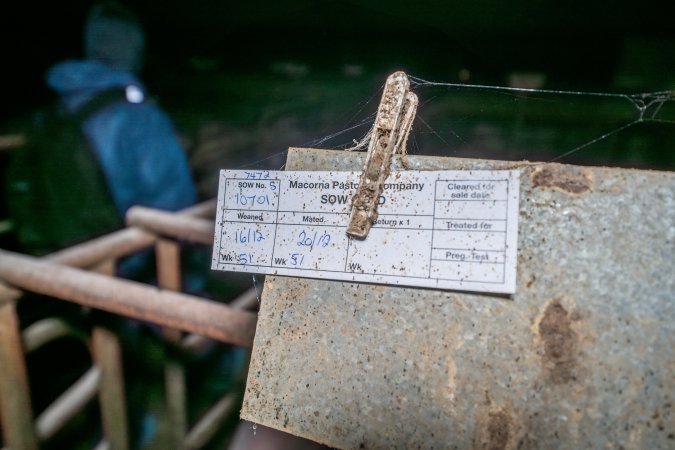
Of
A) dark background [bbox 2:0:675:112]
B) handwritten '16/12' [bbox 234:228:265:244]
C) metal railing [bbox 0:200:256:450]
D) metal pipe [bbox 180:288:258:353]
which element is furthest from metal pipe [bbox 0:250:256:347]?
dark background [bbox 2:0:675:112]

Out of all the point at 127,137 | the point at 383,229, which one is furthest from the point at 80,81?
the point at 383,229

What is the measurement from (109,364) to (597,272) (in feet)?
3.60

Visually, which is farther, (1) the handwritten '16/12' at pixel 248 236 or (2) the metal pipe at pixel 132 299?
(2) the metal pipe at pixel 132 299

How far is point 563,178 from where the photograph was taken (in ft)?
1.07

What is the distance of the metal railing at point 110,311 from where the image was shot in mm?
657

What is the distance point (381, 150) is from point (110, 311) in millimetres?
713

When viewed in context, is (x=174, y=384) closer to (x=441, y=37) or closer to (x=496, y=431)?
(x=496, y=431)

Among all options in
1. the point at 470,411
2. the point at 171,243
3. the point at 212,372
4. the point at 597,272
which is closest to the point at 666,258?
the point at 597,272

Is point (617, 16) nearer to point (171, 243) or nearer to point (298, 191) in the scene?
point (298, 191)

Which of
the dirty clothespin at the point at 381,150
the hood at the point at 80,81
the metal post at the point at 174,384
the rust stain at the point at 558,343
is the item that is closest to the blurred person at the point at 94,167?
the hood at the point at 80,81

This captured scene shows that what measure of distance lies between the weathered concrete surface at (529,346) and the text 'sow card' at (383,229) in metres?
0.01

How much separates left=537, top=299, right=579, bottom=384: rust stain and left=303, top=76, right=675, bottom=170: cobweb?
0.48 ft

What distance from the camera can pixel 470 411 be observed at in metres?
0.32

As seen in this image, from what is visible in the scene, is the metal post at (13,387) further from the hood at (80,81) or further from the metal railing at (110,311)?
the hood at (80,81)
